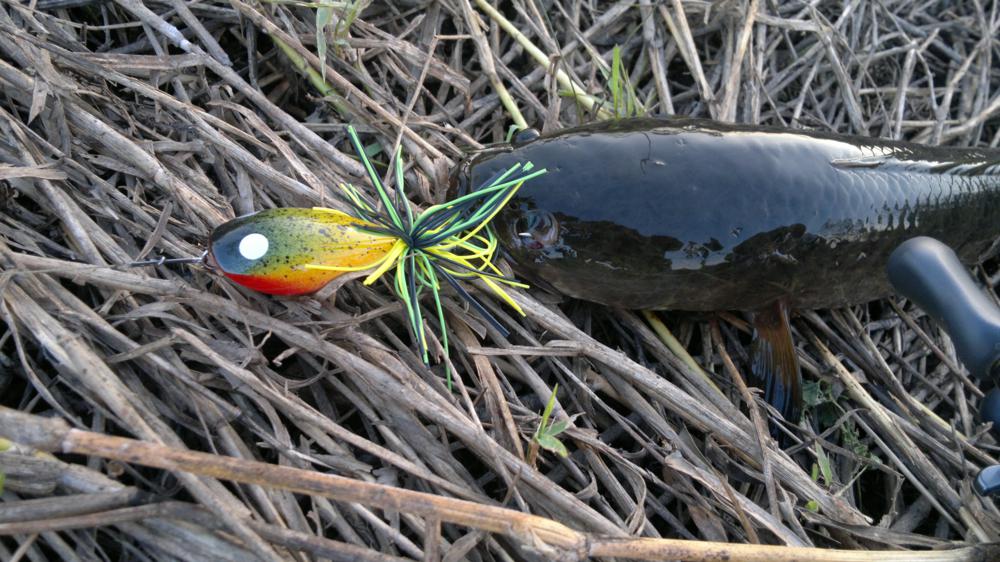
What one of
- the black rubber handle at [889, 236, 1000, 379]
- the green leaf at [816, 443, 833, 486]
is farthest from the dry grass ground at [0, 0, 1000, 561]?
the black rubber handle at [889, 236, 1000, 379]

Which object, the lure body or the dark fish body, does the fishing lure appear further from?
the dark fish body

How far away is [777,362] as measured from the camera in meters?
2.38

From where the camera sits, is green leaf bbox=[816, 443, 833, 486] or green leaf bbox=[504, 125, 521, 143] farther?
green leaf bbox=[504, 125, 521, 143]

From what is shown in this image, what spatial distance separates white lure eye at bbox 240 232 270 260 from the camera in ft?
5.88

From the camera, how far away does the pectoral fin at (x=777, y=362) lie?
2.34 metres

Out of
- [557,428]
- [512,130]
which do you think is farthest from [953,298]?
[512,130]

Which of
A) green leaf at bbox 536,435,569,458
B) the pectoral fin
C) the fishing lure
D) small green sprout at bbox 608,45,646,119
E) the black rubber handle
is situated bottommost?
the pectoral fin

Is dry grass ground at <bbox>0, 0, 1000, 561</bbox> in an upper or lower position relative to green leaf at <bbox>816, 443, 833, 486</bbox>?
upper

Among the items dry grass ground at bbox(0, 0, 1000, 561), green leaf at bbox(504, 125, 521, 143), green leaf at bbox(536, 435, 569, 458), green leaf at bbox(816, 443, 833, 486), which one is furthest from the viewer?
green leaf at bbox(504, 125, 521, 143)

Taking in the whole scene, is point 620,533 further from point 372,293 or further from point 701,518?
point 372,293

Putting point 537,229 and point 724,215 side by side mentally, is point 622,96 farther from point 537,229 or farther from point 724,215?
point 537,229

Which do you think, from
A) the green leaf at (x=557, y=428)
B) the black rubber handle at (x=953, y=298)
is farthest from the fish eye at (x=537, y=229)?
the black rubber handle at (x=953, y=298)

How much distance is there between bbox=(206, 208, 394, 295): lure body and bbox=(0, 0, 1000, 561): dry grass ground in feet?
0.42

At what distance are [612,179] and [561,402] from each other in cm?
73
